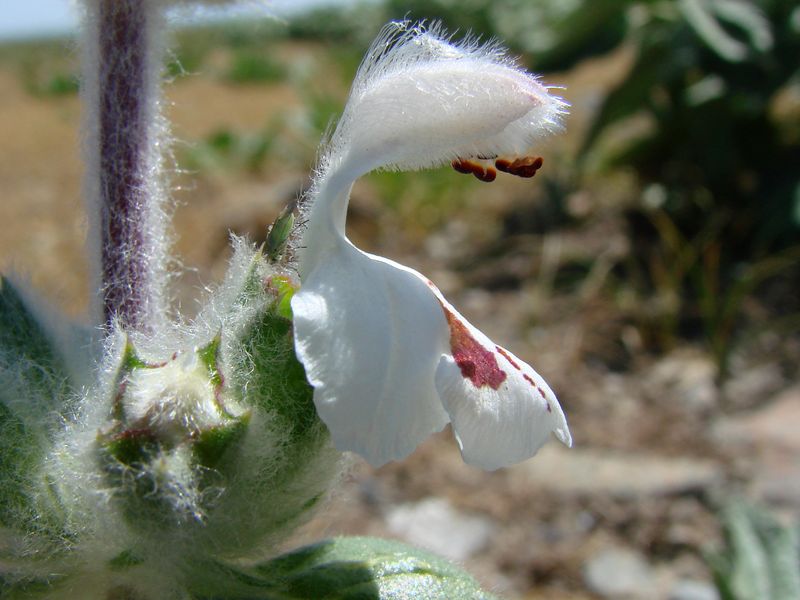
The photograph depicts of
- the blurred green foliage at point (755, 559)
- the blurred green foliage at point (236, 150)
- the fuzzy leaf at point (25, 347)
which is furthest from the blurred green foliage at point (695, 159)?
the fuzzy leaf at point (25, 347)

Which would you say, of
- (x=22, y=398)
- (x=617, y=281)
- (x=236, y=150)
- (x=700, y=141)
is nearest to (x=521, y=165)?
(x=22, y=398)

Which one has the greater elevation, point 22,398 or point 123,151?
point 123,151

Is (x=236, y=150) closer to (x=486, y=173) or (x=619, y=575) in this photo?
(x=619, y=575)

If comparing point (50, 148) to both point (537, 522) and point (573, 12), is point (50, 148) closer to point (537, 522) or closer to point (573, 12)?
point (573, 12)

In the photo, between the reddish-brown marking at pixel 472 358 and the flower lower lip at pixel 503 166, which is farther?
the flower lower lip at pixel 503 166

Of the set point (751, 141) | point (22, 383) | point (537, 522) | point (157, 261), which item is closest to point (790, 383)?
point (537, 522)

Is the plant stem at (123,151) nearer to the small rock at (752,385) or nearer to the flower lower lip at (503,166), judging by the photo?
the flower lower lip at (503,166)

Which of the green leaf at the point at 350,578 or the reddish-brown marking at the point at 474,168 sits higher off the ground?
the reddish-brown marking at the point at 474,168
